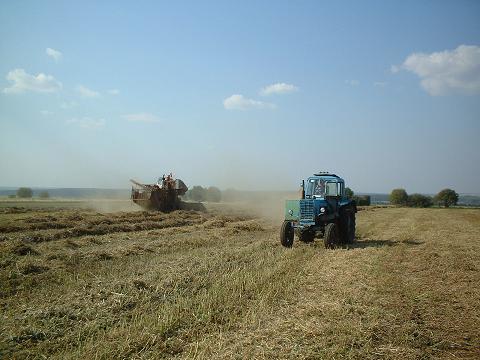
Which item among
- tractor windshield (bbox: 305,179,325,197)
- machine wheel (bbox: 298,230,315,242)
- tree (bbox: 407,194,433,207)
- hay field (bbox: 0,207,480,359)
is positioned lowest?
hay field (bbox: 0,207,480,359)

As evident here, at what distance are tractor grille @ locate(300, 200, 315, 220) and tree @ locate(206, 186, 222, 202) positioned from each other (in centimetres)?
3341

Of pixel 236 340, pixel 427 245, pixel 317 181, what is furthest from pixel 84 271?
pixel 427 245

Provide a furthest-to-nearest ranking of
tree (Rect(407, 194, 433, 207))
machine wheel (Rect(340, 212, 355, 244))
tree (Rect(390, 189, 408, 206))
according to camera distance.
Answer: tree (Rect(390, 189, 408, 206)), tree (Rect(407, 194, 433, 207)), machine wheel (Rect(340, 212, 355, 244))

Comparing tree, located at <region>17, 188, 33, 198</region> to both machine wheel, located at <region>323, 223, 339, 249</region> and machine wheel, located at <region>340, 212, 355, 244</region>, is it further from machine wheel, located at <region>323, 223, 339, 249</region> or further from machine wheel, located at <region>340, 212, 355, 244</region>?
machine wheel, located at <region>323, 223, 339, 249</region>

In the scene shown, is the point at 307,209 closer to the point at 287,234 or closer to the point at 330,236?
the point at 287,234

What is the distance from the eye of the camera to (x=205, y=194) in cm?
5141

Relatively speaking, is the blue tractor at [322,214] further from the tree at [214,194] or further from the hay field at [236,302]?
the tree at [214,194]

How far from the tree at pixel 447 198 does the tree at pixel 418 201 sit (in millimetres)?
2191

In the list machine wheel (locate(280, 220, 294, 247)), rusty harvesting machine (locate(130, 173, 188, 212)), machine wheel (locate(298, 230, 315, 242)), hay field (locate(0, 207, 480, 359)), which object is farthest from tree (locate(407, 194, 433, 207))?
machine wheel (locate(280, 220, 294, 247))

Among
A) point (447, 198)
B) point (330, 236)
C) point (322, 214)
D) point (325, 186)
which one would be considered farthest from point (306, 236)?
point (447, 198)

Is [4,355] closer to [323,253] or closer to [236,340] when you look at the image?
[236,340]

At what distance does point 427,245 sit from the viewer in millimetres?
14719

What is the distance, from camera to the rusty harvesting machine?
26095 mm

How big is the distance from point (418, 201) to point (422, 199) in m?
1.20
